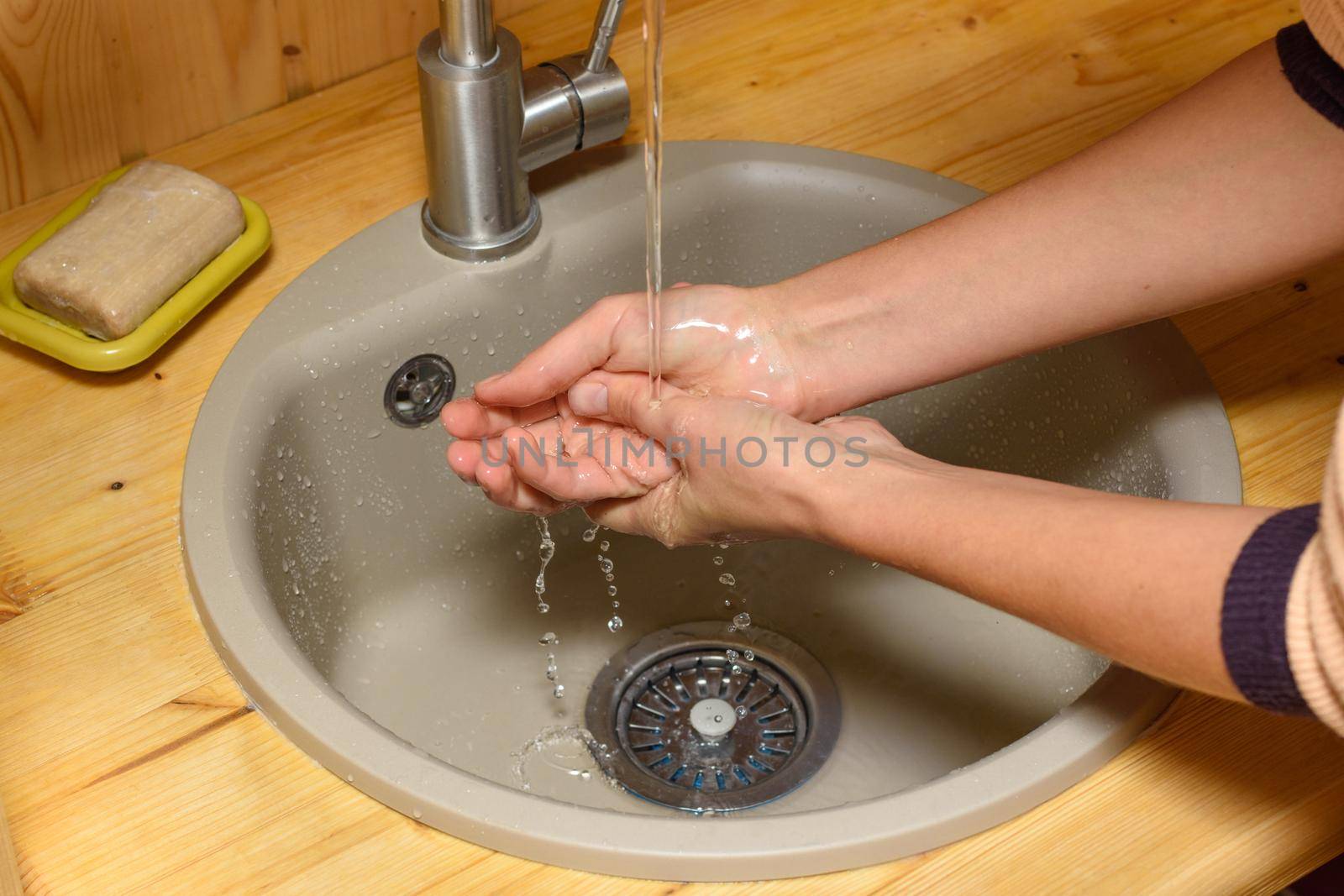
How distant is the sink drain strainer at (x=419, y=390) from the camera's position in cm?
89

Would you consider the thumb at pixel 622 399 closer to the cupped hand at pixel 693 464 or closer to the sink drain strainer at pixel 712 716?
the cupped hand at pixel 693 464

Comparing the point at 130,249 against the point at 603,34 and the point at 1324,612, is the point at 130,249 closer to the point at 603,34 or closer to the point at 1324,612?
the point at 603,34

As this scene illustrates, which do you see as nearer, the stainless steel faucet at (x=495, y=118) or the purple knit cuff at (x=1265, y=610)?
the purple knit cuff at (x=1265, y=610)

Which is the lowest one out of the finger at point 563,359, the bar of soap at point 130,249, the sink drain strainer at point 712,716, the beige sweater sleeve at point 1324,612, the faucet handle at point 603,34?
the sink drain strainer at point 712,716

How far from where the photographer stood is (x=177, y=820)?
0.63 metres

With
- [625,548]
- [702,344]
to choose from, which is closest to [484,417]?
[702,344]

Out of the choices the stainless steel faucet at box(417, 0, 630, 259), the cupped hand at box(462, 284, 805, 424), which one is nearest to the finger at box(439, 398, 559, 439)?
the cupped hand at box(462, 284, 805, 424)

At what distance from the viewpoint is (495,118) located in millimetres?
803

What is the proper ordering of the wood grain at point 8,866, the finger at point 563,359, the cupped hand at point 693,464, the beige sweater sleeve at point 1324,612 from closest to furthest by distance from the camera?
the beige sweater sleeve at point 1324,612 < the wood grain at point 8,866 < the cupped hand at point 693,464 < the finger at point 563,359

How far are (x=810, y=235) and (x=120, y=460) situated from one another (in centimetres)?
50

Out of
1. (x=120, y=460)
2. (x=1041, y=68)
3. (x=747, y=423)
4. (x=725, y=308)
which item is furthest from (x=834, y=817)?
(x=1041, y=68)

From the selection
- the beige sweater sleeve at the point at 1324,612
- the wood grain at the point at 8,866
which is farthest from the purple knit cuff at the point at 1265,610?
the wood grain at the point at 8,866

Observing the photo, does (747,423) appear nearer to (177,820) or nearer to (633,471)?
(633,471)

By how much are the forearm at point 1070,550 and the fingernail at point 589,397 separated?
20 cm
